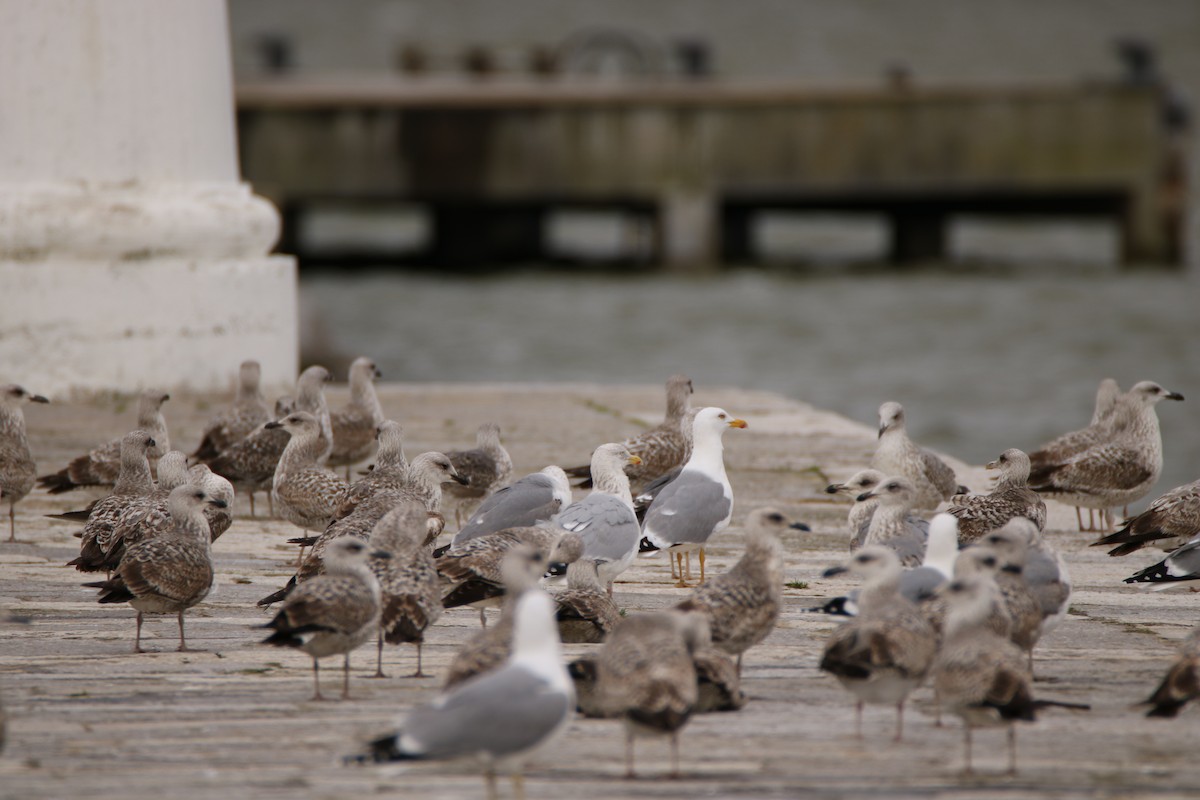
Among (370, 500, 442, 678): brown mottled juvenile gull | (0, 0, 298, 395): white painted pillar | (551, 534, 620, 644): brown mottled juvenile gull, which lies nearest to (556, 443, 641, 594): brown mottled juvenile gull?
(551, 534, 620, 644): brown mottled juvenile gull

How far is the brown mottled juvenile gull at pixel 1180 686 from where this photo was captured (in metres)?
4.95

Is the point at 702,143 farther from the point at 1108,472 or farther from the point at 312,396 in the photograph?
the point at 1108,472

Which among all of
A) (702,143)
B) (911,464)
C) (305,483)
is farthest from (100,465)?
(702,143)

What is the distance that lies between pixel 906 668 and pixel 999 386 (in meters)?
21.8

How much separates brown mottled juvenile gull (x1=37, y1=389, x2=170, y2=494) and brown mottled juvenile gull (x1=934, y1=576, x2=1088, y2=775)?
4.64 meters

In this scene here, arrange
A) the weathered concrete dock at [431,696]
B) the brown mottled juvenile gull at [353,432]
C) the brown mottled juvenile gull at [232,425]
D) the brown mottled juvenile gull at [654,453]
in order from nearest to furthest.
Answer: the weathered concrete dock at [431,696] < the brown mottled juvenile gull at [654,453] < the brown mottled juvenile gull at [232,425] < the brown mottled juvenile gull at [353,432]

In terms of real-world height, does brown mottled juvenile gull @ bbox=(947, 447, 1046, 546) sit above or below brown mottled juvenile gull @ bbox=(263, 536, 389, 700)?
below

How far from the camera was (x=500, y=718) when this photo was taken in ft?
14.3

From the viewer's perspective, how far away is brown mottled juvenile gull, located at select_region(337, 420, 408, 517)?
775 cm

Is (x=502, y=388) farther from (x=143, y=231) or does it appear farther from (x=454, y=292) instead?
(x=454, y=292)

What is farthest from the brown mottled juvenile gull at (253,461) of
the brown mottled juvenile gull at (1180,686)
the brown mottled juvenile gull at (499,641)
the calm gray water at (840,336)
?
the calm gray water at (840,336)

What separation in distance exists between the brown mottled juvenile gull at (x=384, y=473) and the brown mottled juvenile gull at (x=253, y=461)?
32.0 inches

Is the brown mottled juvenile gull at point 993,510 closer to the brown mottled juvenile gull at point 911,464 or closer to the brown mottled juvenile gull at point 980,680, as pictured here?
the brown mottled juvenile gull at point 911,464

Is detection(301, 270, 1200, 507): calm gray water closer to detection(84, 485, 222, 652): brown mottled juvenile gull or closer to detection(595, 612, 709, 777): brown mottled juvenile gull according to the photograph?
detection(84, 485, 222, 652): brown mottled juvenile gull
